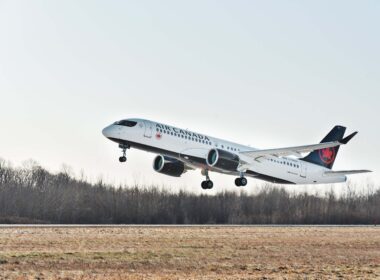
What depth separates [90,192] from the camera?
110688 millimetres

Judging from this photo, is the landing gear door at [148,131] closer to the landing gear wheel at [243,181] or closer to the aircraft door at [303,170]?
the landing gear wheel at [243,181]

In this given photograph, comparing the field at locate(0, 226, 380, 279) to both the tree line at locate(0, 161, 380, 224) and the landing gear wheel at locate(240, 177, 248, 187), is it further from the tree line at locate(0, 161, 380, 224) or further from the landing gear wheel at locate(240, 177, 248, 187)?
the tree line at locate(0, 161, 380, 224)

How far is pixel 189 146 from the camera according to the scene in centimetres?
6050

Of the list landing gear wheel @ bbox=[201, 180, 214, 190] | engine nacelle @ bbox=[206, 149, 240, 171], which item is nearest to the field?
landing gear wheel @ bbox=[201, 180, 214, 190]

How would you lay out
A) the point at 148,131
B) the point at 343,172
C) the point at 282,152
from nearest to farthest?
the point at 148,131, the point at 282,152, the point at 343,172

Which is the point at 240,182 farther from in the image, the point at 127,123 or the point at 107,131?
the point at 107,131

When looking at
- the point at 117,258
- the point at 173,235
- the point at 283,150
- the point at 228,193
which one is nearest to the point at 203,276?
the point at 117,258

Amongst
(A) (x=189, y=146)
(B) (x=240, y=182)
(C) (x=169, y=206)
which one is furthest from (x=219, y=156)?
(C) (x=169, y=206)

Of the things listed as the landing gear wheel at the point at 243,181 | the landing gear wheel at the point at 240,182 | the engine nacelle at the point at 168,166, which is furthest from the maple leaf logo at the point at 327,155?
the engine nacelle at the point at 168,166

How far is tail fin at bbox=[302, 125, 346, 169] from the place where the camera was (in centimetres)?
7625

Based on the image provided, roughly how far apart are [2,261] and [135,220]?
56639mm

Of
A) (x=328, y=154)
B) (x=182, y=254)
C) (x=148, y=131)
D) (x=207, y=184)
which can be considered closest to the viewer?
(x=182, y=254)

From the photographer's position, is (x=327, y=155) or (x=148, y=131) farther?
(x=327, y=155)

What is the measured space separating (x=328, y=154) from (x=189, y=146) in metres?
22.3
